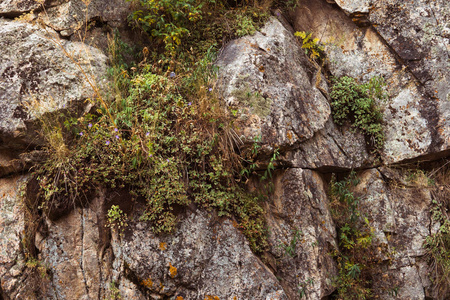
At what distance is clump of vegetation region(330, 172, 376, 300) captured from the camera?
4.70m

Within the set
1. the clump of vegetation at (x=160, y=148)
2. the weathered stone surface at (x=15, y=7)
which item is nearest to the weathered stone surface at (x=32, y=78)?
the weathered stone surface at (x=15, y=7)

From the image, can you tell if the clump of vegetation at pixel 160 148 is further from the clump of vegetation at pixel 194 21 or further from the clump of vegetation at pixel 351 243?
the clump of vegetation at pixel 351 243

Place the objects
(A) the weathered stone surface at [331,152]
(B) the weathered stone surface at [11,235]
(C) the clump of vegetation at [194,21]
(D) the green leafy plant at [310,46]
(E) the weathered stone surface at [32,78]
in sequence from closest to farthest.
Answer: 1. (B) the weathered stone surface at [11,235]
2. (E) the weathered stone surface at [32,78]
3. (A) the weathered stone surface at [331,152]
4. (C) the clump of vegetation at [194,21]
5. (D) the green leafy plant at [310,46]

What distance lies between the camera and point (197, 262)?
402cm

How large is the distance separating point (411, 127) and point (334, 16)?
2.31m

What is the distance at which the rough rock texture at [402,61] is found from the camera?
523 centimetres

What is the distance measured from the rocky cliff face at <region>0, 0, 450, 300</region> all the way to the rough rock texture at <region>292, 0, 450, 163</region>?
17 mm

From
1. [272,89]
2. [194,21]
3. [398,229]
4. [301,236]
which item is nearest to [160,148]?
[272,89]

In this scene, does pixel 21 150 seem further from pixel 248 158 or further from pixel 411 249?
pixel 411 249

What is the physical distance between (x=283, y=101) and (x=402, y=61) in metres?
2.27

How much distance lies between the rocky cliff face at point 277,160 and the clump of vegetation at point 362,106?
0.13 meters

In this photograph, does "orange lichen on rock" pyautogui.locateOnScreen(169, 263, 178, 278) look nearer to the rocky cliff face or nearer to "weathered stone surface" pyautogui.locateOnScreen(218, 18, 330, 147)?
the rocky cliff face

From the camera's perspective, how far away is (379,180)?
525 cm

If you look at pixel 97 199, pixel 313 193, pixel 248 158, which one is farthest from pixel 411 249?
pixel 97 199
